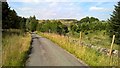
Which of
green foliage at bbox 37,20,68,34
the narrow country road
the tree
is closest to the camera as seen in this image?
the narrow country road

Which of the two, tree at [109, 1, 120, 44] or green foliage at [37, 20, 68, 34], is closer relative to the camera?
tree at [109, 1, 120, 44]

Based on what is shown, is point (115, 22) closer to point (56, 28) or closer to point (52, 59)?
point (56, 28)

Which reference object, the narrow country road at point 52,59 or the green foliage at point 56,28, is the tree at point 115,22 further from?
the narrow country road at point 52,59

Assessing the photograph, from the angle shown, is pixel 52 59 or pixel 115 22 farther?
pixel 115 22

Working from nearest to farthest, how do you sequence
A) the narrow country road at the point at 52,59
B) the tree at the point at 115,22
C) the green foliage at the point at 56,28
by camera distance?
the narrow country road at the point at 52,59, the tree at the point at 115,22, the green foliage at the point at 56,28

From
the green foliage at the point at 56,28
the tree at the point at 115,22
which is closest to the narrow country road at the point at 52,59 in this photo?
the tree at the point at 115,22

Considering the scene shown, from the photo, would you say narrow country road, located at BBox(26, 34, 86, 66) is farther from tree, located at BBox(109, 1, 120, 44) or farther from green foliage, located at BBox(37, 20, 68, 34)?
green foliage, located at BBox(37, 20, 68, 34)

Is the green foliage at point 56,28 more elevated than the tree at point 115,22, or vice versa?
the tree at point 115,22

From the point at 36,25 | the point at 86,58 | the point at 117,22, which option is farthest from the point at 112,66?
the point at 36,25

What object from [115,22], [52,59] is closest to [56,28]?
[115,22]

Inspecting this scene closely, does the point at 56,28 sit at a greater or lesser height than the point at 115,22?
lesser

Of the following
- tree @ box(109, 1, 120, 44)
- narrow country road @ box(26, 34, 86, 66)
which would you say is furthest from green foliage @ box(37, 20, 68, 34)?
narrow country road @ box(26, 34, 86, 66)

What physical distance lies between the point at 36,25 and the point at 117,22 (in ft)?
281

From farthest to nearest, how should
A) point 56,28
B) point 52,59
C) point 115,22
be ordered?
point 56,28, point 115,22, point 52,59
